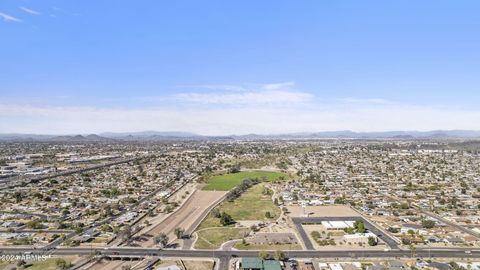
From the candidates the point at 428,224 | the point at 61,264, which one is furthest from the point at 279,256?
the point at 428,224

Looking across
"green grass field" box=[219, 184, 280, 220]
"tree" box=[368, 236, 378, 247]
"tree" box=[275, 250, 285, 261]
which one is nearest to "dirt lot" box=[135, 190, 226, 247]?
"green grass field" box=[219, 184, 280, 220]

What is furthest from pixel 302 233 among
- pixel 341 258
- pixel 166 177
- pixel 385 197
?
pixel 166 177

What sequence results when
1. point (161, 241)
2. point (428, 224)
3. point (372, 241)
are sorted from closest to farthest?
point (161, 241) → point (372, 241) → point (428, 224)

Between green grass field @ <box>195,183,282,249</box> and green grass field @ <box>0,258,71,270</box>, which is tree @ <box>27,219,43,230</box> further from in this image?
green grass field @ <box>195,183,282,249</box>

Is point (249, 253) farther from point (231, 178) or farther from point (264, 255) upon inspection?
point (231, 178)

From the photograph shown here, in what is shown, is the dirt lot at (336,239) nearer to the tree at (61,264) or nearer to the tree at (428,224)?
the tree at (428,224)

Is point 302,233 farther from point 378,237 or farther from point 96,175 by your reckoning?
point 96,175
